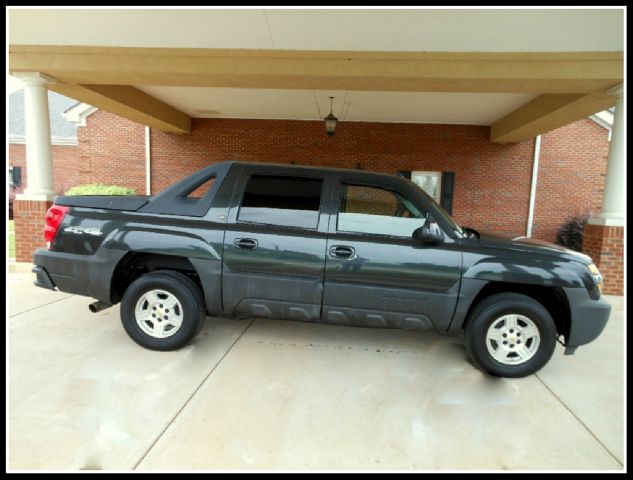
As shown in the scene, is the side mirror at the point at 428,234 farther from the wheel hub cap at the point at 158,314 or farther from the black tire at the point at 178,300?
the wheel hub cap at the point at 158,314

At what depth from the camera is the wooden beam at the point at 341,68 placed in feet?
20.4

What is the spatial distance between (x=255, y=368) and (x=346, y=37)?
17.0 ft

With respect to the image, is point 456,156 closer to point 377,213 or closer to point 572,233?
point 572,233

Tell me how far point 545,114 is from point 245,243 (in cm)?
788

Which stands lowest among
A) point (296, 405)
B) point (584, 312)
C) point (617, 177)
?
point (296, 405)

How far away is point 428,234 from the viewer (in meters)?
3.45

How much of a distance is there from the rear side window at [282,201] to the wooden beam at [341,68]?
135 inches

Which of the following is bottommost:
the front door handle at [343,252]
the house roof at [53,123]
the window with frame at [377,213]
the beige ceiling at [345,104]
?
the front door handle at [343,252]

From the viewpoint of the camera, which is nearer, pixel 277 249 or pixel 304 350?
pixel 277 249

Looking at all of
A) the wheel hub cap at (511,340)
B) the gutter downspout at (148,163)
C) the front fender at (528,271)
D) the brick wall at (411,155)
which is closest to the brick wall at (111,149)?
the brick wall at (411,155)

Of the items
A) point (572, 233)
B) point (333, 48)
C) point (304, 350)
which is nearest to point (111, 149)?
point (333, 48)

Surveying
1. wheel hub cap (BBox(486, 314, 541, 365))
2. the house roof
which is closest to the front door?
wheel hub cap (BBox(486, 314, 541, 365))

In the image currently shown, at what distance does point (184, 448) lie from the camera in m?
2.46

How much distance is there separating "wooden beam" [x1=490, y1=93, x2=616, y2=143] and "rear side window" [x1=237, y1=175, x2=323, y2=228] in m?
6.38
